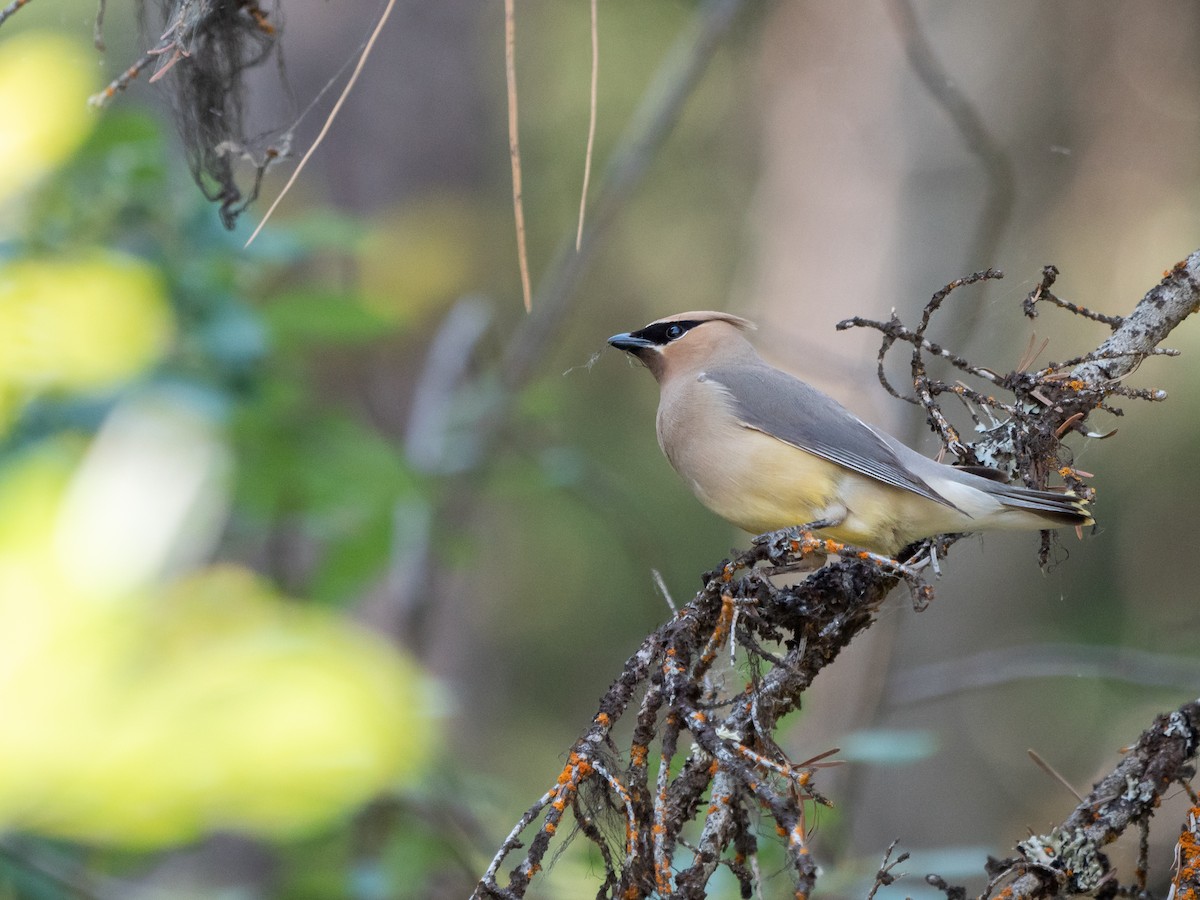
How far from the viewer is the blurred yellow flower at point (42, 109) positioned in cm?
364

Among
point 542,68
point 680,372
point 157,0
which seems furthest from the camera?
point 542,68

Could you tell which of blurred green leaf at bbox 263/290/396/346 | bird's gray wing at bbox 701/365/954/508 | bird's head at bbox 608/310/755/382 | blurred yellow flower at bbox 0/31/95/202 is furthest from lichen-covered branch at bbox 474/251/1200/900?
blurred yellow flower at bbox 0/31/95/202

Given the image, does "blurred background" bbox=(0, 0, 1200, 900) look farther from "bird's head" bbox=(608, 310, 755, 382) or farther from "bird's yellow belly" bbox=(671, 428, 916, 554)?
"bird's yellow belly" bbox=(671, 428, 916, 554)

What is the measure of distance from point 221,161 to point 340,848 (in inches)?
110

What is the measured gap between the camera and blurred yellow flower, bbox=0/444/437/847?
9.04 feet

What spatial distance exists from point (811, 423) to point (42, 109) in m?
2.42

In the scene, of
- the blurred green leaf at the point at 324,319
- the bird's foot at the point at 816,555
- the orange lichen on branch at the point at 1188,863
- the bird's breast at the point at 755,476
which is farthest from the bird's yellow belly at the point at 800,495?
the orange lichen on branch at the point at 1188,863

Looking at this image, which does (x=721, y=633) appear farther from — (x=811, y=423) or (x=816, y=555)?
(x=811, y=423)

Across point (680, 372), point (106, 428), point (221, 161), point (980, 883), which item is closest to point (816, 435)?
point (680, 372)

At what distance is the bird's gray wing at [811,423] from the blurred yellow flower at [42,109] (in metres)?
2.03

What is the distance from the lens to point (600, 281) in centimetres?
1030

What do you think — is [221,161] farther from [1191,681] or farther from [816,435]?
[1191,681]

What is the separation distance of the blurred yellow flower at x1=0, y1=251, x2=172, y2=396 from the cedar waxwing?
5.19 ft

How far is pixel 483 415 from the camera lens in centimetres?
508
